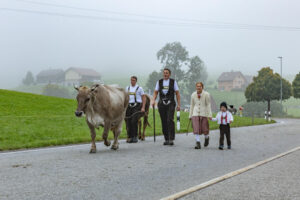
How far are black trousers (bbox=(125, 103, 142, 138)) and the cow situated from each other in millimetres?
1571

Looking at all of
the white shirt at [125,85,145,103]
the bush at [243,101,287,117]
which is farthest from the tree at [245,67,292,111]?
the white shirt at [125,85,145,103]

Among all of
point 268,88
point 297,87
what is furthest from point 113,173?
point 297,87

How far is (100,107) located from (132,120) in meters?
2.81

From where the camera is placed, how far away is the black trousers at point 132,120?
39.3 ft

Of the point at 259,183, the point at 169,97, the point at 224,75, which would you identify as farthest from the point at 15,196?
the point at 224,75

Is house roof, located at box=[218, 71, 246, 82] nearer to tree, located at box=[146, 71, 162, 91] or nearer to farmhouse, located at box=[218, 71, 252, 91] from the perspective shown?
farmhouse, located at box=[218, 71, 252, 91]

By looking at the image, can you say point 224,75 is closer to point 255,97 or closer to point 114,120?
point 255,97

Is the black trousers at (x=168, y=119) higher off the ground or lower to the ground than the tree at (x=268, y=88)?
lower

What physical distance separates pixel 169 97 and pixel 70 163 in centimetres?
473

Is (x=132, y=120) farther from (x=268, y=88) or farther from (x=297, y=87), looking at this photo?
(x=297, y=87)

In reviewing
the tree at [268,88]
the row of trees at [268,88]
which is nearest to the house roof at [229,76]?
the row of trees at [268,88]

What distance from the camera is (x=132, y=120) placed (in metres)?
12.0

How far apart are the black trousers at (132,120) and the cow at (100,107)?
157 cm

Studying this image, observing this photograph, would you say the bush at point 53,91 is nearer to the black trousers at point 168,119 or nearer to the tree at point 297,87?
the tree at point 297,87
